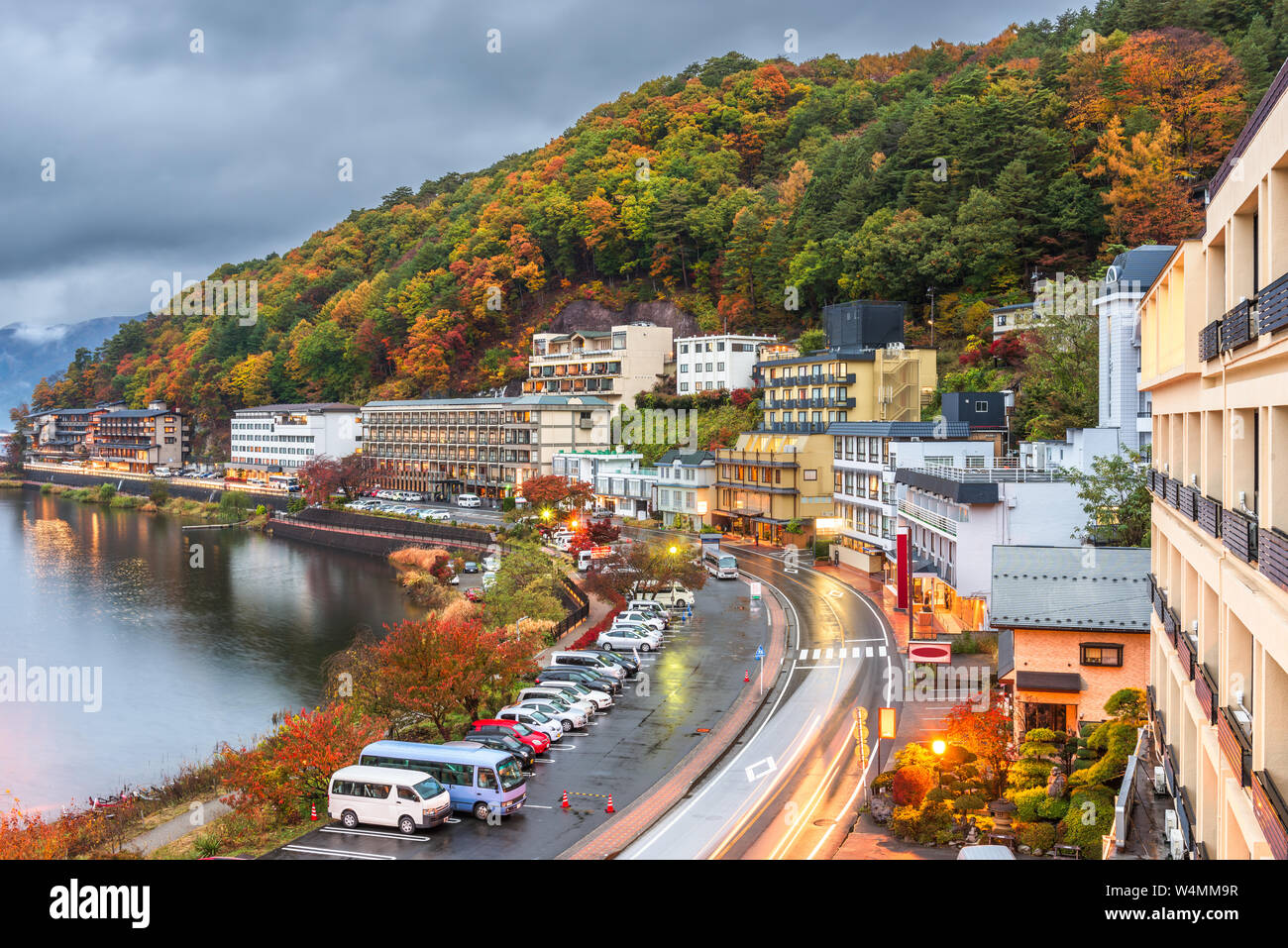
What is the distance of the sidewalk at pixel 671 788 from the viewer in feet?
67.7

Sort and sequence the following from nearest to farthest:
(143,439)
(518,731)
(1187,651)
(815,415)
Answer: (1187,651) → (518,731) → (815,415) → (143,439)

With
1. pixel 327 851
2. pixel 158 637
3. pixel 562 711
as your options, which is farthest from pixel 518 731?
pixel 158 637

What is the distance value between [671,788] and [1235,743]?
1576 centimetres

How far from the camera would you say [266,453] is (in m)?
119

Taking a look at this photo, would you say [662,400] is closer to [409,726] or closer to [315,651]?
[315,651]

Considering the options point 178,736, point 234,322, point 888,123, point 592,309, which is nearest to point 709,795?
point 178,736

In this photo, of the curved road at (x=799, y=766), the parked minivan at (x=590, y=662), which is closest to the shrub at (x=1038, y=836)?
the curved road at (x=799, y=766)

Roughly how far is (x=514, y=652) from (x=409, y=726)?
3.81 meters

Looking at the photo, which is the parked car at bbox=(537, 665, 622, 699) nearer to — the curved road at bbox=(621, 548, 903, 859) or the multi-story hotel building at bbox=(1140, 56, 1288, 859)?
the curved road at bbox=(621, 548, 903, 859)

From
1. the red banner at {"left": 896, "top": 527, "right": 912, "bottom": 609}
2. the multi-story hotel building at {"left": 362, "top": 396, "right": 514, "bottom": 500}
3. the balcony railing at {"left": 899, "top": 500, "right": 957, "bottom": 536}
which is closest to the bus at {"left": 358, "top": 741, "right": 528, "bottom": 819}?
the balcony railing at {"left": 899, "top": 500, "right": 957, "bottom": 536}

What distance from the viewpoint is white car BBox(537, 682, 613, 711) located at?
31.8 m

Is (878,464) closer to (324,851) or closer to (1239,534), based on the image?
(324,851)

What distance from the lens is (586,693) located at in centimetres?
3209

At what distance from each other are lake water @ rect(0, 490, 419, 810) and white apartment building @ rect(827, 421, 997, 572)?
2652 cm
